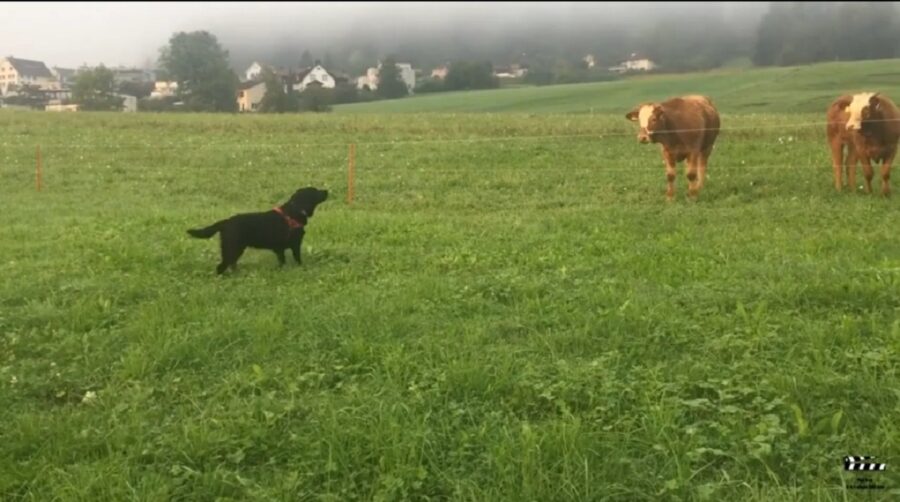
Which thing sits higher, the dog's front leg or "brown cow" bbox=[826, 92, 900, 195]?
"brown cow" bbox=[826, 92, 900, 195]

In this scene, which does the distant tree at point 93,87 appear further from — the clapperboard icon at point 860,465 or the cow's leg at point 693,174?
the clapperboard icon at point 860,465

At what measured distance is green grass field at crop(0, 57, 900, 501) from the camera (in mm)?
3660

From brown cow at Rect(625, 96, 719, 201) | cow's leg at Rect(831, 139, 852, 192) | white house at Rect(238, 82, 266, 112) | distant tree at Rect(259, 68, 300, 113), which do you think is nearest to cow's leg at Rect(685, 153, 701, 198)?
brown cow at Rect(625, 96, 719, 201)

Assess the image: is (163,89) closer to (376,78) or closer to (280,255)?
(376,78)

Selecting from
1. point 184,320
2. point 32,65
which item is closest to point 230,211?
point 184,320

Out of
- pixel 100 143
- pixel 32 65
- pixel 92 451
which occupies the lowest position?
pixel 92 451

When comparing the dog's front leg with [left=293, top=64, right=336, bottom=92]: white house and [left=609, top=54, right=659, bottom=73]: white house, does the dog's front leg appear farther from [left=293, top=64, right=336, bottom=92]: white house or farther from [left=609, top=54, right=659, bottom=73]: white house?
[left=293, top=64, right=336, bottom=92]: white house

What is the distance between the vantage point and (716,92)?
13828 millimetres

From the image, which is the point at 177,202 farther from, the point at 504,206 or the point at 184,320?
the point at 184,320

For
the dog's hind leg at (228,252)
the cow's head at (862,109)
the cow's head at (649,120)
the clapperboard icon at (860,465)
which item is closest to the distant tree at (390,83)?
the cow's head at (649,120)

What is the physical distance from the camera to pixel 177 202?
14102 mm

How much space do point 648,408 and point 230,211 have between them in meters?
9.63

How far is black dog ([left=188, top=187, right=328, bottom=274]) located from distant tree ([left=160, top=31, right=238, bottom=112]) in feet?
37.7

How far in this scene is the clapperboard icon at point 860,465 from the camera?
3.50 meters
